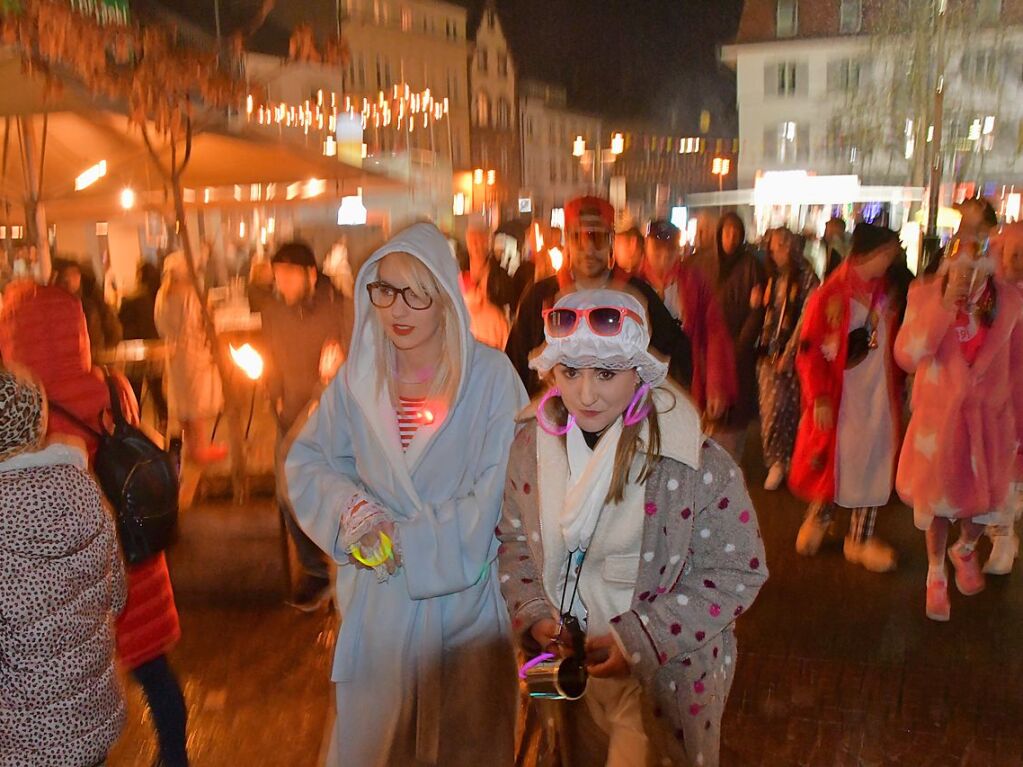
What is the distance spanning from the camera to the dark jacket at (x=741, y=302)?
305 inches

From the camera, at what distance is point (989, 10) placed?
15.1m

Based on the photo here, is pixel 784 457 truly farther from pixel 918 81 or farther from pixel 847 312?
pixel 918 81

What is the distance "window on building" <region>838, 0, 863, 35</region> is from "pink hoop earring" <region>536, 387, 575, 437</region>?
22.3 meters

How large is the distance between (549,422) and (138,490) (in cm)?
160

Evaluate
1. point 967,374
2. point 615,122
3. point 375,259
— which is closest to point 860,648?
point 967,374

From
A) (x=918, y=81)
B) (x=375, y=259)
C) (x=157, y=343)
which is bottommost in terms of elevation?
(x=157, y=343)

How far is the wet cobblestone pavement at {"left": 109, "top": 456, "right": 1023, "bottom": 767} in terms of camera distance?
399 centimetres

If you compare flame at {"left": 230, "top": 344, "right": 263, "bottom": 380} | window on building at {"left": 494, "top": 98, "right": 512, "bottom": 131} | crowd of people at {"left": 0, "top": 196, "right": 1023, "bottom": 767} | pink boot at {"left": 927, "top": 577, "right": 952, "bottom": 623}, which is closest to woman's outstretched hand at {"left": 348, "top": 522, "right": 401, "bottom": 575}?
→ crowd of people at {"left": 0, "top": 196, "right": 1023, "bottom": 767}

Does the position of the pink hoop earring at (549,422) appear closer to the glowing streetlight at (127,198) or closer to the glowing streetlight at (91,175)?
the glowing streetlight at (91,175)

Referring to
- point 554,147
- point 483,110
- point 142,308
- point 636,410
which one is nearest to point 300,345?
point 636,410

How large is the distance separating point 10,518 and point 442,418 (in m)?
1.19

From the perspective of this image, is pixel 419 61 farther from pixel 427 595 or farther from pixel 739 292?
pixel 427 595

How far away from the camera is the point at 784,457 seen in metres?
8.04

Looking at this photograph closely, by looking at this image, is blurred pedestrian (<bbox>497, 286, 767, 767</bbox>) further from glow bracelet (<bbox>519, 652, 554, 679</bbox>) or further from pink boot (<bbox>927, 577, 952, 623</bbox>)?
pink boot (<bbox>927, 577, 952, 623</bbox>)
